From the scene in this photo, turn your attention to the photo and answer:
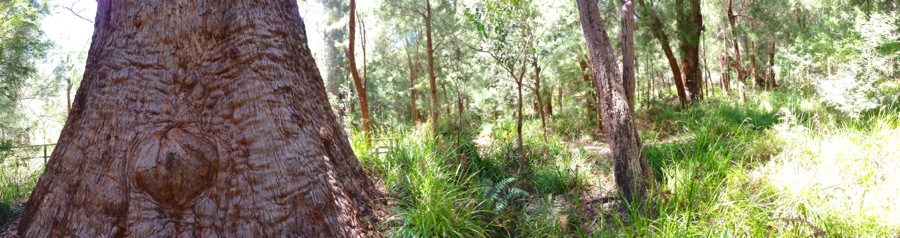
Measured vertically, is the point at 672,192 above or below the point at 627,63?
below

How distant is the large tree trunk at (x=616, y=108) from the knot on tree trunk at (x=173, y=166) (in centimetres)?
324

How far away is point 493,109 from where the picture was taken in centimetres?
1405

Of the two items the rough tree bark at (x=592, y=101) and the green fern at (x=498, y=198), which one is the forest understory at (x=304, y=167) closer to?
the green fern at (x=498, y=198)


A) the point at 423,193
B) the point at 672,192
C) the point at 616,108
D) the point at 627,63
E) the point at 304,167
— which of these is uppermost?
the point at 627,63

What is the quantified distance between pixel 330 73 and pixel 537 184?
1807cm

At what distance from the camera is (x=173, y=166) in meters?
2.42

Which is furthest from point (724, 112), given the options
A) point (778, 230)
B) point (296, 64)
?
point (296, 64)

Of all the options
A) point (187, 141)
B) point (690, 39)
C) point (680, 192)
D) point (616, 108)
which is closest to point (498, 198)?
point (616, 108)

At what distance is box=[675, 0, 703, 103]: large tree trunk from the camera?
38.8 feet

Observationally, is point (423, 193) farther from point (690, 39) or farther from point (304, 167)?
point (690, 39)

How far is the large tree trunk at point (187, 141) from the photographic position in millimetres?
2428

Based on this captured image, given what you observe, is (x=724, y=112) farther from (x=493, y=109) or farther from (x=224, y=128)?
(x=224, y=128)

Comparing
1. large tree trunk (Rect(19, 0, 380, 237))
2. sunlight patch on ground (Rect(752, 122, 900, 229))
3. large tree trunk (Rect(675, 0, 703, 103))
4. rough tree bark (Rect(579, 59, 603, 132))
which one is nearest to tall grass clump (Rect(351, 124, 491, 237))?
large tree trunk (Rect(19, 0, 380, 237))

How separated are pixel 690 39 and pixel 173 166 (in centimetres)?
1240
